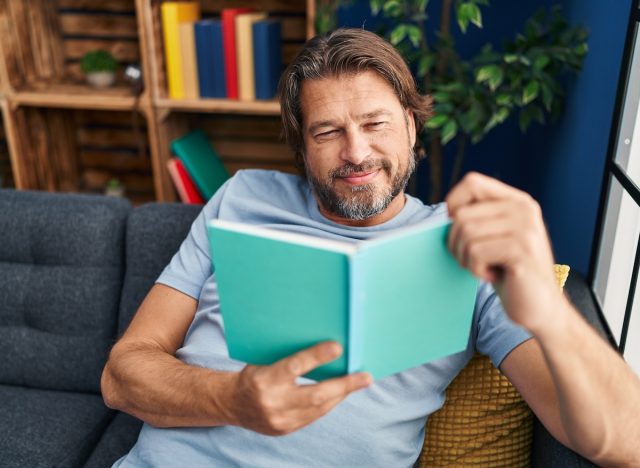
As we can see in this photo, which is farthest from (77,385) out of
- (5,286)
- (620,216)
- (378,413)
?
(620,216)

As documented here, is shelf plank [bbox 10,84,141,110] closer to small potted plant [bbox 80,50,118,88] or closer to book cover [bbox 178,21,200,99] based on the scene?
small potted plant [bbox 80,50,118,88]

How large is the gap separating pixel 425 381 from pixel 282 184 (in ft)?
1.77

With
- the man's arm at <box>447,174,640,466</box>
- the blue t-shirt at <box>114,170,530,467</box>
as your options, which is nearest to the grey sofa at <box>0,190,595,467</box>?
the blue t-shirt at <box>114,170,530,467</box>

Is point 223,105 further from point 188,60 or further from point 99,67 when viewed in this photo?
point 99,67

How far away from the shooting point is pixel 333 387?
0.78 m

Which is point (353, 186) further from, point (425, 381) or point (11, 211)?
point (11, 211)

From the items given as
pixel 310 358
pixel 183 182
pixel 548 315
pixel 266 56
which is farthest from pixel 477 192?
pixel 183 182

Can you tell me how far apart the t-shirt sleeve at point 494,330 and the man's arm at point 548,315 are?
124mm

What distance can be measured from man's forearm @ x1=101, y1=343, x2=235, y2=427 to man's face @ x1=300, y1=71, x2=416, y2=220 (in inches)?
16.9

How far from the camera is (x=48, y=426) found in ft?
4.67

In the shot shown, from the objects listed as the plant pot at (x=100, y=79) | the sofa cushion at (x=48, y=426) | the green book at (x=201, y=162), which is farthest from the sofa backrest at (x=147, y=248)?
the plant pot at (x=100, y=79)

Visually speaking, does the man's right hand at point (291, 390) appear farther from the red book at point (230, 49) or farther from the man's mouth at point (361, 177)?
the red book at point (230, 49)

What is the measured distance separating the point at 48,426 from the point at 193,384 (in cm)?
63

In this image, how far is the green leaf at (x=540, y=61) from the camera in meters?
1.74
